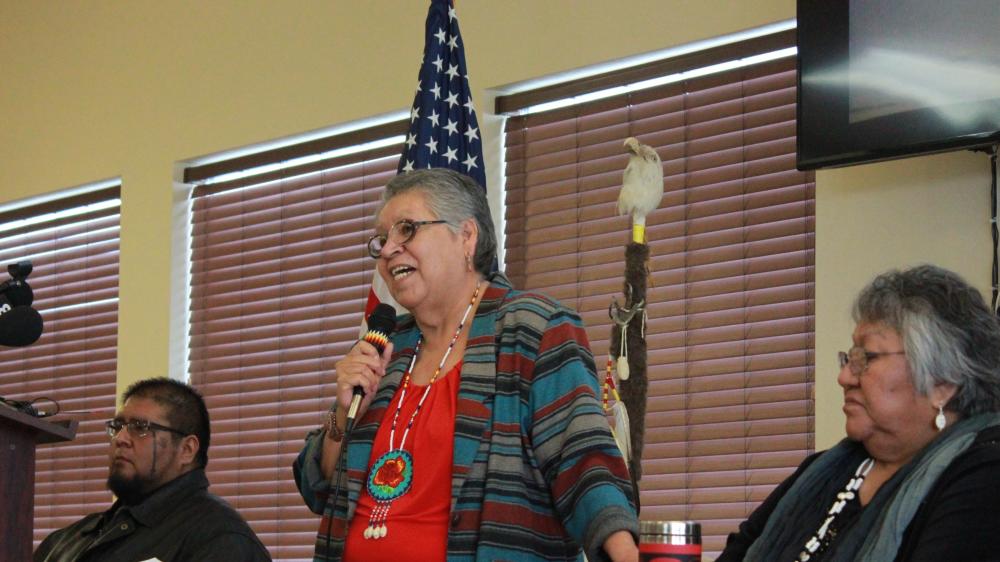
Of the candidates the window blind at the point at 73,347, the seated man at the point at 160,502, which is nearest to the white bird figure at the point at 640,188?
the seated man at the point at 160,502

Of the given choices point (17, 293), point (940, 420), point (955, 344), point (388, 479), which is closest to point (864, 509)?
point (940, 420)

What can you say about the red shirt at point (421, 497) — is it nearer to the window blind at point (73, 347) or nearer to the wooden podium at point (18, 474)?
the wooden podium at point (18, 474)

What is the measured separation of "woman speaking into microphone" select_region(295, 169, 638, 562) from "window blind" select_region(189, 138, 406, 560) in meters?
2.23

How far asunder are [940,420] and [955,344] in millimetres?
126

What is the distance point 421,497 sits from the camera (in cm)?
235

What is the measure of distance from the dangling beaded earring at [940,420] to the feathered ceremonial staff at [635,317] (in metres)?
→ 0.90

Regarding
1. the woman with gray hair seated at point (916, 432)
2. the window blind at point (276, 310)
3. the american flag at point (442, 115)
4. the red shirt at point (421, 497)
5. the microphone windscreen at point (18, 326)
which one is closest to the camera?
the woman with gray hair seated at point (916, 432)

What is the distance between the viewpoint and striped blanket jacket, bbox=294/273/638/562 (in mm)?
2234

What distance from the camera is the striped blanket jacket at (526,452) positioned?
2.23m

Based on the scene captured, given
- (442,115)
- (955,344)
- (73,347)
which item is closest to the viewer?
(955,344)

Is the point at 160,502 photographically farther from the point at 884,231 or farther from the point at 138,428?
the point at 884,231

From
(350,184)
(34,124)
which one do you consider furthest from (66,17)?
(350,184)

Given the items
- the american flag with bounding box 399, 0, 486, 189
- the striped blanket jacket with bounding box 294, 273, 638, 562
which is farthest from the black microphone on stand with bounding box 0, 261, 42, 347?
the american flag with bounding box 399, 0, 486, 189

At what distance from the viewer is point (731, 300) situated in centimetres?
390
